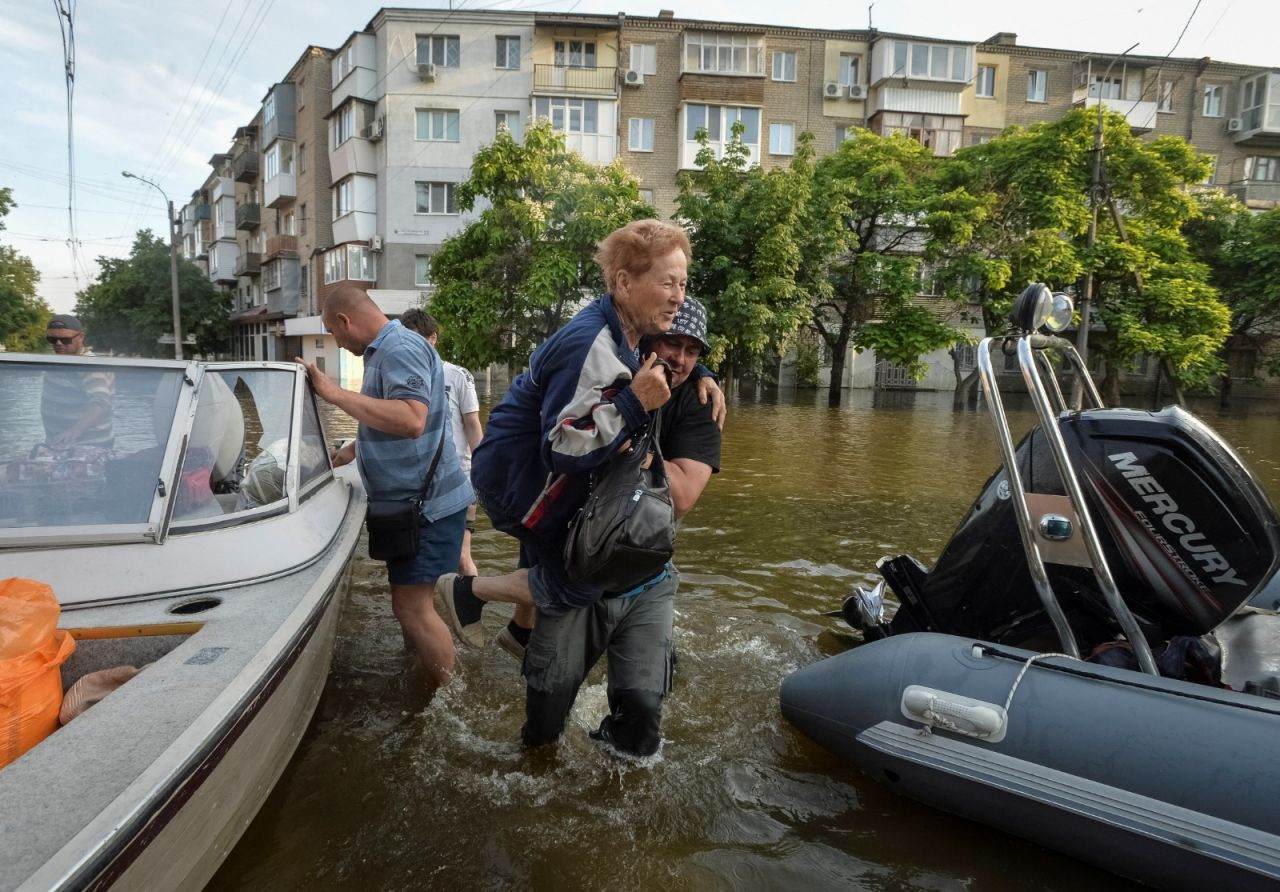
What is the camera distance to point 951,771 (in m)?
2.57

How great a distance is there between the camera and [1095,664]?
2.66 meters

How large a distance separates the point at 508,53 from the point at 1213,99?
101ft

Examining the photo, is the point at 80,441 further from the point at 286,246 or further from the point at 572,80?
the point at 286,246

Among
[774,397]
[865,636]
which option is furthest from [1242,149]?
[865,636]

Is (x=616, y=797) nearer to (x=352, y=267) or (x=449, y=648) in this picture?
(x=449, y=648)

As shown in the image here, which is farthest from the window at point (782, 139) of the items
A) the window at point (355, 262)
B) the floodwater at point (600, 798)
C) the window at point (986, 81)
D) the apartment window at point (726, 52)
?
the floodwater at point (600, 798)

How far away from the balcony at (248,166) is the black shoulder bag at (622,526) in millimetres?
50158

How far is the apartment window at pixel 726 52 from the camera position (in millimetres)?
29375

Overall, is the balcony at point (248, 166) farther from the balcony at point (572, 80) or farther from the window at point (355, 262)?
the balcony at point (572, 80)

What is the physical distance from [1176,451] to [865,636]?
6.09 feet

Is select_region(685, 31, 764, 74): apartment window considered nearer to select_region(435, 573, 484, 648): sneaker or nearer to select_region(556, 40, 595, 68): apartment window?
select_region(556, 40, 595, 68): apartment window

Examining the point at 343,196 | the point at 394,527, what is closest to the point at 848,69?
the point at 343,196

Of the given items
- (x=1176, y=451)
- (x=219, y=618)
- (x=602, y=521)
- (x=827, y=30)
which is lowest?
(x=219, y=618)

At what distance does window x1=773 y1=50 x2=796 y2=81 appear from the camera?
3089cm
